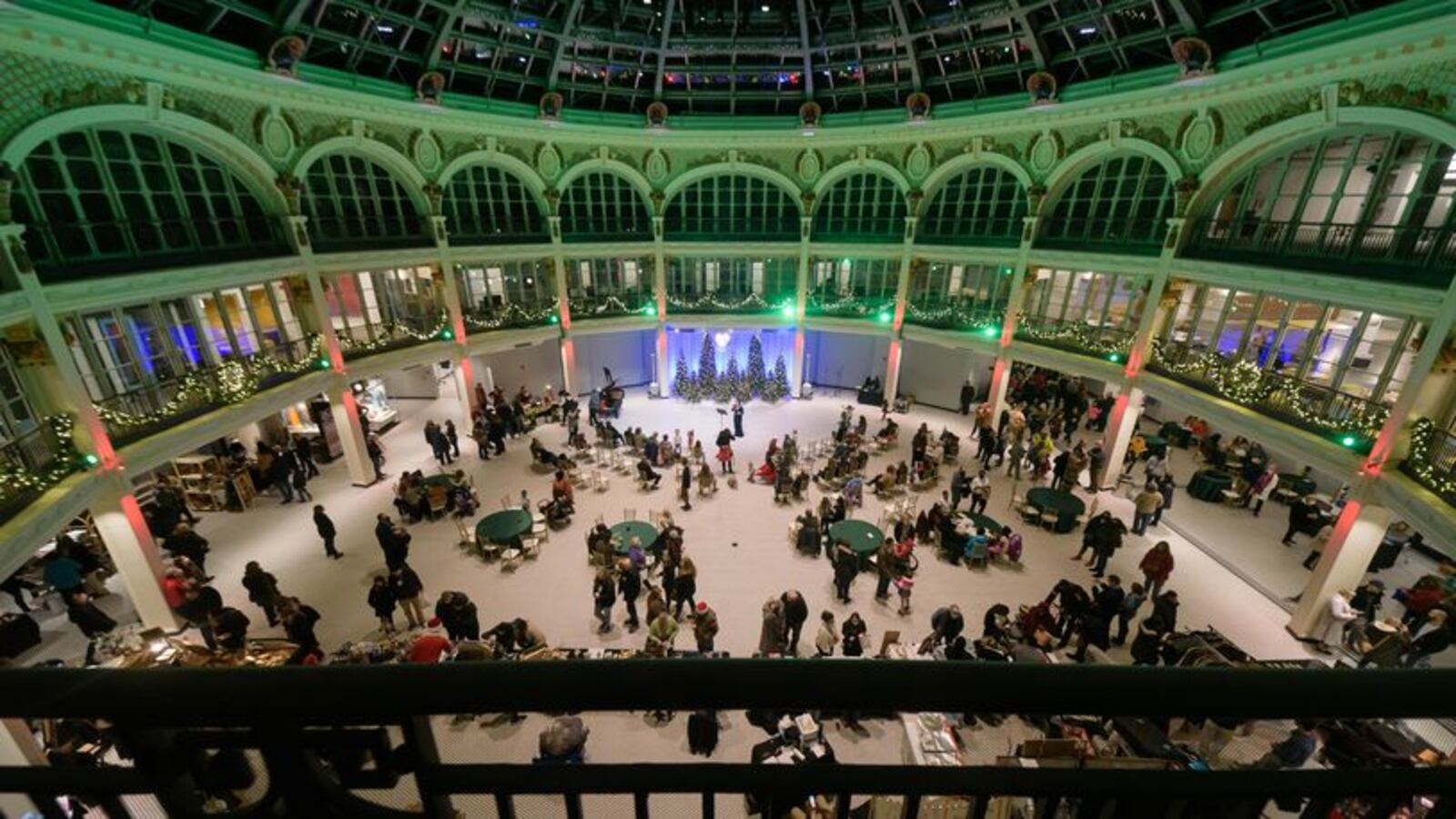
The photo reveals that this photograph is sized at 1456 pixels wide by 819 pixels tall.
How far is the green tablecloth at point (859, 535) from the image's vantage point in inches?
547

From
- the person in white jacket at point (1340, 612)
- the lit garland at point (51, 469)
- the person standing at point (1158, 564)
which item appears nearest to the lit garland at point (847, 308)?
the person standing at point (1158, 564)

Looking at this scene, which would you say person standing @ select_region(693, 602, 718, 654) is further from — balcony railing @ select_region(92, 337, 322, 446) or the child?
balcony railing @ select_region(92, 337, 322, 446)

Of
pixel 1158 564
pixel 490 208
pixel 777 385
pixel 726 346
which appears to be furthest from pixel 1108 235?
pixel 490 208

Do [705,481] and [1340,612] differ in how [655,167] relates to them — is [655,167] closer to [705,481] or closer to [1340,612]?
[705,481]

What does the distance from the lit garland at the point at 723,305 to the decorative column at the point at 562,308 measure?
4149 millimetres

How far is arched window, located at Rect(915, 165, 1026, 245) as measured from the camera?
67.4ft

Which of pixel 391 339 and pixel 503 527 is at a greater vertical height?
pixel 391 339

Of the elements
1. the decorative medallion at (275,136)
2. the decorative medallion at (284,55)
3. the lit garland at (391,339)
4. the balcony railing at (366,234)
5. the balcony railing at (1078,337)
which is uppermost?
the decorative medallion at (284,55)

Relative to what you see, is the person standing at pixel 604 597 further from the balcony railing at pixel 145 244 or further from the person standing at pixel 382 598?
the balcony railing at pixel 145 244

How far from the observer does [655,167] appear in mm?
23125

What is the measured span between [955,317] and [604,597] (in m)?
16.5

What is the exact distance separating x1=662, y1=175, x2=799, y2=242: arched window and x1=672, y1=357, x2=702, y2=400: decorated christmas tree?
5.17m

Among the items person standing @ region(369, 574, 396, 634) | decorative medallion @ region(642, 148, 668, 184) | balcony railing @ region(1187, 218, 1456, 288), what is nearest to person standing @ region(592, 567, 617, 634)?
person standing @ region(369, 574, 396, 634)

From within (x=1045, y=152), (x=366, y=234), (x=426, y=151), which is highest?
(x=1045, y=152)
